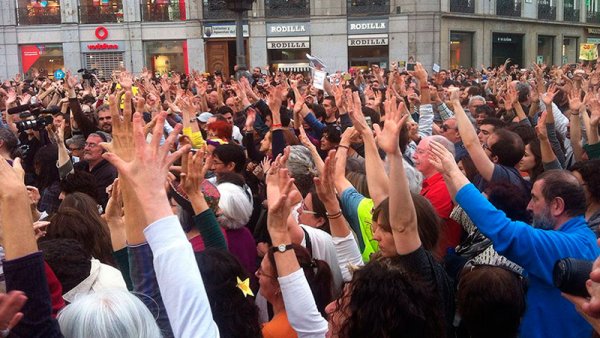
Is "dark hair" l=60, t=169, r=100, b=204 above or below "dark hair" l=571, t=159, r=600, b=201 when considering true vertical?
below

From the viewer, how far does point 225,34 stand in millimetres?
32875

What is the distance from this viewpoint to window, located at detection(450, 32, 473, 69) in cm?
3325

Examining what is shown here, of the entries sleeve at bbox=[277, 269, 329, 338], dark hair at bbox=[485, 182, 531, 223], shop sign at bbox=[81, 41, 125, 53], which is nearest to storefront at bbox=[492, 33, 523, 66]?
shop sign at bbox=[81, 41, 125, 53]

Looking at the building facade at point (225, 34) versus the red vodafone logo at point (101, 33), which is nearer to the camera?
the building facade at point (225, 34)

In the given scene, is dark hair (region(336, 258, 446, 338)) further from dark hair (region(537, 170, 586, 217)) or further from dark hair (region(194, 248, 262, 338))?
dark hair (region(537, 170, 586, 217))

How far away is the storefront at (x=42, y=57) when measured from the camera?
3325 cm

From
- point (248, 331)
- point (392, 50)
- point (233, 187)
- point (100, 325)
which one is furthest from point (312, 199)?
point (392, 50)

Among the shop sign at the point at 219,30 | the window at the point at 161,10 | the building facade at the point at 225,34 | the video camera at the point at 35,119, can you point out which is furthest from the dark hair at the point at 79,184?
the window at the point at 161,10

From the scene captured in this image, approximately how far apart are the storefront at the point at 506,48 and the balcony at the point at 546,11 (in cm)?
252

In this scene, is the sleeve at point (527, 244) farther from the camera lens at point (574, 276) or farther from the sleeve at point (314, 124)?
the sleeve at point (314, 124)

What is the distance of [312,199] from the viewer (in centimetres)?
445

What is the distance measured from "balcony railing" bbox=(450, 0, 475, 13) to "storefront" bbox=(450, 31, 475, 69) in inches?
45.1

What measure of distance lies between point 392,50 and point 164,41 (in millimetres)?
11733

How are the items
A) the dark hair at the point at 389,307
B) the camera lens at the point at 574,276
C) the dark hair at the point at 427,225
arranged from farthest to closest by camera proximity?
the dark hair at the point at 427,225 → the camera lens at the point at 574,276 → the dark hair at the point at 389,307
